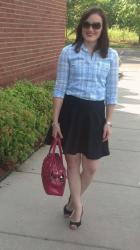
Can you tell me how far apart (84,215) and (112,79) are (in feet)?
4.21

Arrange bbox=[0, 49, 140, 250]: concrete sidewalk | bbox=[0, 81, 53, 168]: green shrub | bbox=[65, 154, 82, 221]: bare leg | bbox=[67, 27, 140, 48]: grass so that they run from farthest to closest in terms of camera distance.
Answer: bbox=[67, 27, 140, 48]: grass, bbox=[0, 81, 53, 168]: green shrub, bbox=[65, 154, 82, 221]: bare leg, bbox=[0, 49, 140, 250]: concrete sidewalk

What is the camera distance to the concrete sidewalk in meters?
4.26

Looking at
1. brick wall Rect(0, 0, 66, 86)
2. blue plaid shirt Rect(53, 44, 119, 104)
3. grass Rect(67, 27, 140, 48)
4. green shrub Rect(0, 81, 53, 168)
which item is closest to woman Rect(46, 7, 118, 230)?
blue plaid shirt Rect(53, 44, 119, 104)

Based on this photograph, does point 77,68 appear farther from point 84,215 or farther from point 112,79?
point 84,215

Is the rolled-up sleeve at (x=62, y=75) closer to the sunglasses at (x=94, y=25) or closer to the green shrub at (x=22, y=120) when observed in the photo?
the sunglasses at (x=94, y=25)

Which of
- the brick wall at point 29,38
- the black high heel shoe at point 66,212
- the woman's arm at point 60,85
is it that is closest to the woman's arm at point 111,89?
the woman's arm at point 60,85

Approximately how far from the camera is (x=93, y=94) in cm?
420

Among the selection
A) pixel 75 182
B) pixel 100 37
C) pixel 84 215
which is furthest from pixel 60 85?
pixel 84 215

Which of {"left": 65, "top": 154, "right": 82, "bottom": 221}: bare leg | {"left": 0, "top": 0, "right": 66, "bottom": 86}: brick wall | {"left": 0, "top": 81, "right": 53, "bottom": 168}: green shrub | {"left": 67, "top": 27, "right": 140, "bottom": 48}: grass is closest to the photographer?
{"left": 65, "top": 154, "right": 82, "bottom": 221}: bare leg

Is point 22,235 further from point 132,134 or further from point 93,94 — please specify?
point 132,134

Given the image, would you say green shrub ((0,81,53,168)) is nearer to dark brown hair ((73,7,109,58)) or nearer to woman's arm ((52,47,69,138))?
woman's arm ((52,47,69,138))

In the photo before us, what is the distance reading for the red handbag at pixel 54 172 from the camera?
4.27 m

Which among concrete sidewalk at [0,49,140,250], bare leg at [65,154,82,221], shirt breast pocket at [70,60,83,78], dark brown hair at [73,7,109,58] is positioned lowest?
Answer: concrete sidewalk at [0,49,140,250]

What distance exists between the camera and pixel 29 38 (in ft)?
29.4
